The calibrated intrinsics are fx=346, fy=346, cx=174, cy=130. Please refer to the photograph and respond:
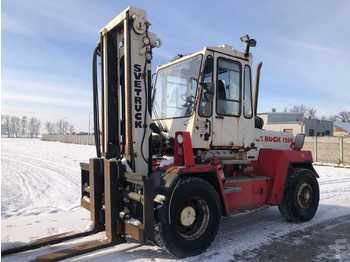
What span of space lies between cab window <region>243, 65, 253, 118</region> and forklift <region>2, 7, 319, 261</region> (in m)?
0.02

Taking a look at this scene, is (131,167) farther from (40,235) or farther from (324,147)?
(324,147)

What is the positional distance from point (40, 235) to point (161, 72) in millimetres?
3499

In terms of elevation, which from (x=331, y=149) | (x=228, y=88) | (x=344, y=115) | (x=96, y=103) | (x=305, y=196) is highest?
(x=344, y=115)

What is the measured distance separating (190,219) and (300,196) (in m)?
3.00

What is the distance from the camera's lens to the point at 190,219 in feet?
16.3

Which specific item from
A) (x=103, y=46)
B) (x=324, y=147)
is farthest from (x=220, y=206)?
(x=324, y=147)

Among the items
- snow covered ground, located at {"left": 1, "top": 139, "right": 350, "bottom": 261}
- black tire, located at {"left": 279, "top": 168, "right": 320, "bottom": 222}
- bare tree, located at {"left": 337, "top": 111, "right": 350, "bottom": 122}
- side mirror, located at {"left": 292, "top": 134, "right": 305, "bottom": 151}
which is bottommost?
snow covered ground, located at {"left": 1, "top": 139, "right": 350, "bottom": 261}

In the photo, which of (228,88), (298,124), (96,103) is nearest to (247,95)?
(228,88)

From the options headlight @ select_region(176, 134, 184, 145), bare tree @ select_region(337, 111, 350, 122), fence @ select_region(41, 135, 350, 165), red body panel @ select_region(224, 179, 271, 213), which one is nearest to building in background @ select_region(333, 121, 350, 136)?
bare tree @ select_region(337, 111, 350, 122)

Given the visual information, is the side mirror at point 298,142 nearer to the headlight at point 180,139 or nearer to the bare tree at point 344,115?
the headlight at point 180,139

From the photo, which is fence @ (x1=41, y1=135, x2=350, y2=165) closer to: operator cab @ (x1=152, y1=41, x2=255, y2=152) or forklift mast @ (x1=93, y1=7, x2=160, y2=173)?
operator cab @ (x1=152, y1=41, x2=255, y2=152)

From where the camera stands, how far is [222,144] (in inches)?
231

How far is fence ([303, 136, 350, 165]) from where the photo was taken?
69.2 feet

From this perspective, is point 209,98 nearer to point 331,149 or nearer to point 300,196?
point 300,196
